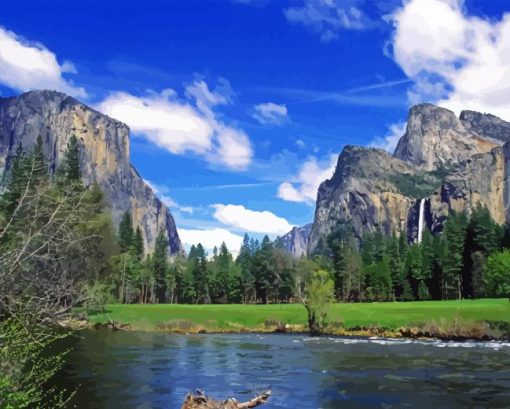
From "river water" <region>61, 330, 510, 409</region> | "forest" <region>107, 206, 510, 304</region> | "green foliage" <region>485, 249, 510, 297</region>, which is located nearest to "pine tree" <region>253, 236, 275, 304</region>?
"forest" <region>107, 206, 510, 304</region>

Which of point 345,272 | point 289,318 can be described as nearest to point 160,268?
point 345,272

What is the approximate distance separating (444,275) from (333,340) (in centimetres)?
8144

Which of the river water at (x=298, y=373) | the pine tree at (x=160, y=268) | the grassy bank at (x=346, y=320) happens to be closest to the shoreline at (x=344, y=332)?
the grassy bank at (x=346, y=320)

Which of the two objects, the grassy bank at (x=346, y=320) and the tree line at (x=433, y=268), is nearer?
the grassy bank at (x=346, y=320)

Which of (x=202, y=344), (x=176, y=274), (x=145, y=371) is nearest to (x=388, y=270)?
(x=176, y=274)

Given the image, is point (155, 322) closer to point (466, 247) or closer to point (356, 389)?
point (356, 389)

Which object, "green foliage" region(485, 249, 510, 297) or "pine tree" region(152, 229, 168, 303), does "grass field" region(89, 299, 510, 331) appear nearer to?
"green foliage" region(485, 249, 510, 297)

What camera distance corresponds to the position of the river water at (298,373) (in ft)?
86.4

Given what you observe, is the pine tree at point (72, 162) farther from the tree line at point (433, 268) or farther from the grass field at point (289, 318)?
the tree line at point (433, 268)

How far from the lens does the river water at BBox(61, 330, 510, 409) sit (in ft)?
86.4

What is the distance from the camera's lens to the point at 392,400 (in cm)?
2641

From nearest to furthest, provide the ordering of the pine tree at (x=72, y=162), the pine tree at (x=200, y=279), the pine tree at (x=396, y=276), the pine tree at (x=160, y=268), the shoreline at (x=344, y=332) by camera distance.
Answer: the shoreline at (x=344, y=332) → the pine tree at (x=72, y=162) → the pine tree at (x=396, y=276) → the pine tree at (x=200, y=279) → the pine tree at (x=160, y=268)

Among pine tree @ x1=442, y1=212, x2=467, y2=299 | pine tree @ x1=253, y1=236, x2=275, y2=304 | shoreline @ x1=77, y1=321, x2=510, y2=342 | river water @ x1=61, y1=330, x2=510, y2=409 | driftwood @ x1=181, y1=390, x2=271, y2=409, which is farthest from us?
pine tree @ x1=253, y1=236, x2=275, y2=304

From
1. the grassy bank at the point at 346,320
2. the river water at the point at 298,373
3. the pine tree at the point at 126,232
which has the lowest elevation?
the river water at the point at 298,373
